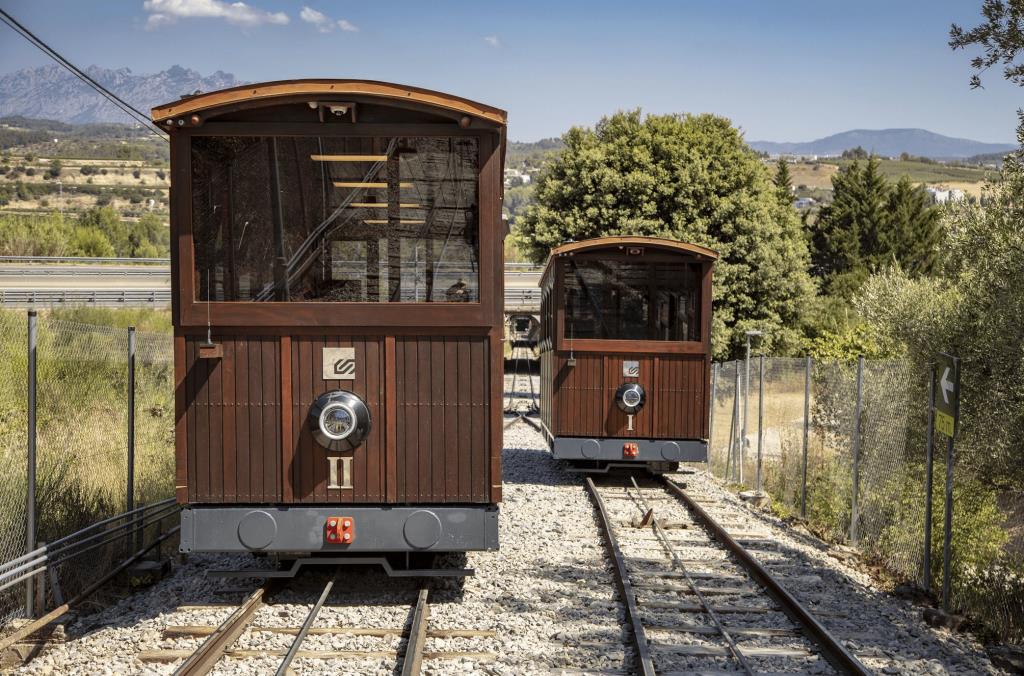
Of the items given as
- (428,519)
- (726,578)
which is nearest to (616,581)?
(726,578)

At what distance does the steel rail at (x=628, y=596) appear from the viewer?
6.19 m

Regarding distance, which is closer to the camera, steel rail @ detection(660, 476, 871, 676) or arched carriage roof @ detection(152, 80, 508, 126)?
steel rail @ detection(660, 476, 871, 676)

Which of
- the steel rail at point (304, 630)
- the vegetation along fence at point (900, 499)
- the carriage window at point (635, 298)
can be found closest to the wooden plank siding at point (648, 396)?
the carriage window at point (635, 298)

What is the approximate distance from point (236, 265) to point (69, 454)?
3.65 m

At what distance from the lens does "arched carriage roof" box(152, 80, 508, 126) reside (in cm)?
711

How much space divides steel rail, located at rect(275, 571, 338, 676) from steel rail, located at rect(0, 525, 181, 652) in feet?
5.78

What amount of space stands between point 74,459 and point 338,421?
390 cm

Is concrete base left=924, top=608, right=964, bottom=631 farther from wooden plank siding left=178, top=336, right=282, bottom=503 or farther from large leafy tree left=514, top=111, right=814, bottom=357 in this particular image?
large leafy tree left=514, top=111, right=814, bottom=357

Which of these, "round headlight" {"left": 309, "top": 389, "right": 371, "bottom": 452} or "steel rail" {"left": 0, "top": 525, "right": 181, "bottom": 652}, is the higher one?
"round headlight" {"left": 309, "top": 389, "right": 371, "bottom": 452}

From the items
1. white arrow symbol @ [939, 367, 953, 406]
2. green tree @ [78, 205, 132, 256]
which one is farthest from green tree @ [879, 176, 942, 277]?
white arrow symbol @ [939, 367, 953, 406]

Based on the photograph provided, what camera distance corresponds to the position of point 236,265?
7344mm

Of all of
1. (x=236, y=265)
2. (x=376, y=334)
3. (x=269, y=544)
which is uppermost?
(x=236, y=265)

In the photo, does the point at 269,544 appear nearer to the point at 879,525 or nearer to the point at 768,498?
the point at 879,525

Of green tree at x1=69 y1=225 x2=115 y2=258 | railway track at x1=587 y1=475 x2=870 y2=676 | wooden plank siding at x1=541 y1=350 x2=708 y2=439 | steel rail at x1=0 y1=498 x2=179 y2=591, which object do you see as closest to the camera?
railway track at x1=587 y1=475 x2=870 y2=676
